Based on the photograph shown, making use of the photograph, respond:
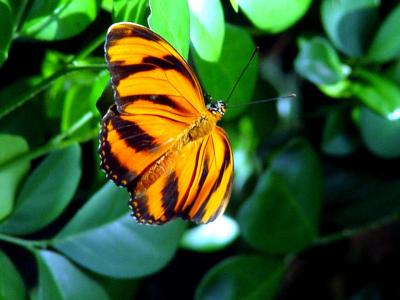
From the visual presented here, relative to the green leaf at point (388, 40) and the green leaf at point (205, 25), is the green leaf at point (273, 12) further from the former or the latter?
the green leaf at point (388, 40)

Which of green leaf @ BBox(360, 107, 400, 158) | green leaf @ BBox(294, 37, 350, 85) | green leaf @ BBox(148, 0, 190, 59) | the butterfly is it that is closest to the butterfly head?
the butterfly

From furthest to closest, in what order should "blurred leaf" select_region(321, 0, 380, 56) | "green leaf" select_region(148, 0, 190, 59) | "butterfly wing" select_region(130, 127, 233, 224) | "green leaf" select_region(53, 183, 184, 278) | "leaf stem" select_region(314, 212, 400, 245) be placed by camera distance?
"leaf stem" select_region(314, 212, 400, 245) → "blurred leaf" select_region(321, 0, 380, 56) → "green leaf" select_region(53, 183, 184, 278) → "butterfly wing" select_region(130, 127, 233, 224) → "green leaf" select_region(148, 0, 190, 59)

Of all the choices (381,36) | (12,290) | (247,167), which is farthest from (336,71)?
(12,290)

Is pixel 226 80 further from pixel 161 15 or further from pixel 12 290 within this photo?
pixel 12 290

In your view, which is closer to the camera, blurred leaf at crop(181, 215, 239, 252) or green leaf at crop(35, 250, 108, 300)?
green leaf at crop(35, 250, 108, 300)

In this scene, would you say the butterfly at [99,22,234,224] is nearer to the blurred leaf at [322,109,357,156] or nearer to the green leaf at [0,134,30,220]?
the green leaf at [0,134,30,220]

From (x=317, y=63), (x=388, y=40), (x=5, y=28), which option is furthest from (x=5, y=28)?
(x=388, y=40)
